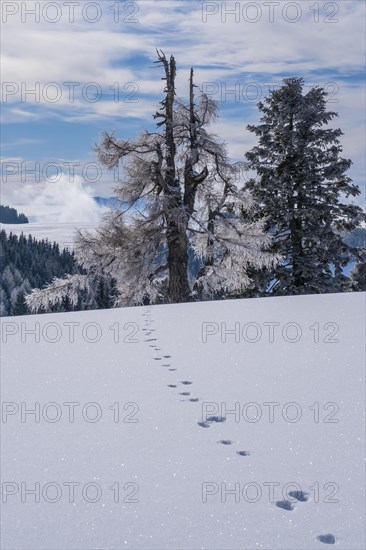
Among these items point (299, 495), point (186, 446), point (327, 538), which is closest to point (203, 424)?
point (186, 446)

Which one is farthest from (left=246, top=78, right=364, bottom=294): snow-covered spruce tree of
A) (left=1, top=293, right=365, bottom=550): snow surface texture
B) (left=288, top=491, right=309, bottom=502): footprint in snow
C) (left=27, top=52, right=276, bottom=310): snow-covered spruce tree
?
(left=288, top=491, right=309, bottom=502): footprint in snow

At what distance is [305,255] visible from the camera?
16156 millimetres

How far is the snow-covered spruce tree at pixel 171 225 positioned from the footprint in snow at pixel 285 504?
11797 mm

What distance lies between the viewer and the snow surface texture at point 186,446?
1.73m

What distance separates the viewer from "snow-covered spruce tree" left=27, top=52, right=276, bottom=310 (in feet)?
46.0

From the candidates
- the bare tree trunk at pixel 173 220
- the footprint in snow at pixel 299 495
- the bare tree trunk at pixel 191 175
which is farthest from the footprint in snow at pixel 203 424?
the bare tree trunk at pixel 191 175

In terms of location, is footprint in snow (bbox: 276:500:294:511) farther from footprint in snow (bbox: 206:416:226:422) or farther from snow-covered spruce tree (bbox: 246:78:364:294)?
snow-covered spruce tree (bbox: 246:78:364:294)

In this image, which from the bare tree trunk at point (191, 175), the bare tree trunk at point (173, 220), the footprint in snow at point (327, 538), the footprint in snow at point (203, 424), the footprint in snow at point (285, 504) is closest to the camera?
the footprint in snow at point (327, 538)

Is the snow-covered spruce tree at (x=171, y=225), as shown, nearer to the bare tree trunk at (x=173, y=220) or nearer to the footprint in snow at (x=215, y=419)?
the bare tree trunk at (x=173, y=220)

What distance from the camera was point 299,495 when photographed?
1.92 metres

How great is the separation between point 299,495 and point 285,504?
0.09 meters

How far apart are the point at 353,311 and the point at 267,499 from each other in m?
5.16

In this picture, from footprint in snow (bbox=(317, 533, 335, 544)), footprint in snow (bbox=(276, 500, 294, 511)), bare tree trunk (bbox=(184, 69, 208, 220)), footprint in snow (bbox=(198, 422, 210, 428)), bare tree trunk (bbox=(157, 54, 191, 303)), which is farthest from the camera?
bare tree trunk (bbox=(184, 69, 208, 220))

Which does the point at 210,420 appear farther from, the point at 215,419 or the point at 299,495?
the point at 299,495
